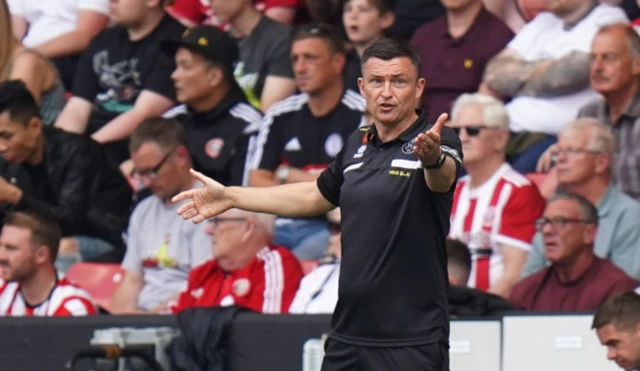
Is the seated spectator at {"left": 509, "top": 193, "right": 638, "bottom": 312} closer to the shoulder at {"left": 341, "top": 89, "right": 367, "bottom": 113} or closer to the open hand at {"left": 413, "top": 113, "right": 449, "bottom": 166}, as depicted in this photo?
the shoulder at {"left": 341, "top": 89, "right": 367, "bottom": 113}

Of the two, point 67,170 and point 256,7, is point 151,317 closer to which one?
point 67,170

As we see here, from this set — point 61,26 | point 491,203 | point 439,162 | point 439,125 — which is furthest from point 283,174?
point 439,125

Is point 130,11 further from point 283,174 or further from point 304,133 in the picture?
point 283,174

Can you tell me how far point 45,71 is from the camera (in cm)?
1027

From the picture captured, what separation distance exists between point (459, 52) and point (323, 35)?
0.79 metres

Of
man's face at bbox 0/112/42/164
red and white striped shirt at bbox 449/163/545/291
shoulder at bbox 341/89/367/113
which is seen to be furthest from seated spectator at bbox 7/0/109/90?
red and white striped shirt at bbox 449/163/545/291

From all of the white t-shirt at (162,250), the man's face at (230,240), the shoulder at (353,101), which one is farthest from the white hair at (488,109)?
the white t-shirt at (162,250)

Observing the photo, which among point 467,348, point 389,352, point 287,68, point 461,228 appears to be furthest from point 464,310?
point 287,68

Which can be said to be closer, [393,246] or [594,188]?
[393,246]

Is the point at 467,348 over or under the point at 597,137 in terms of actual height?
under

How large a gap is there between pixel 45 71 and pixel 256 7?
56.7 inches

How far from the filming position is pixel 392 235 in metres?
5.22

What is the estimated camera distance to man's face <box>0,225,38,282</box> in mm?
8219

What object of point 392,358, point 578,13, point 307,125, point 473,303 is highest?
point 578,13
